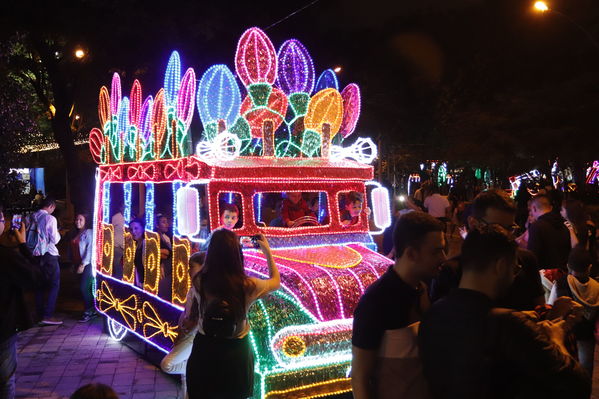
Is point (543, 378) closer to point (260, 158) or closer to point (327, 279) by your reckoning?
point (327, 279)

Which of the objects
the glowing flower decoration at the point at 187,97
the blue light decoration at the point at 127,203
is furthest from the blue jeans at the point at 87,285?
the glowing flower decoration at the point at 187,97

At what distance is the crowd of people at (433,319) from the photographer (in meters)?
2.38

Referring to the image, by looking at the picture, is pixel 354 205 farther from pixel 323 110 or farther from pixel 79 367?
pixel 79 367

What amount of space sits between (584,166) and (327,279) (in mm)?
31594

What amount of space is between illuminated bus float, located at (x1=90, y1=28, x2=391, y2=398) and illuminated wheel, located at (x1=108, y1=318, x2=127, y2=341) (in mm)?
199

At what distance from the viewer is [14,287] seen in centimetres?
456

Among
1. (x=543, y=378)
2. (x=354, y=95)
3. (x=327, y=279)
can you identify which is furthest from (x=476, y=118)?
(x=543, y=378)

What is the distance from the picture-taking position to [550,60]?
1109 inches

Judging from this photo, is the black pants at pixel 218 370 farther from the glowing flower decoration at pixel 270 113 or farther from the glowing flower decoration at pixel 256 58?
the glowing flower decoration at pixel 256 58

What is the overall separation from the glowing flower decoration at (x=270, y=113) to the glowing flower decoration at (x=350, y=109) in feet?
2.99

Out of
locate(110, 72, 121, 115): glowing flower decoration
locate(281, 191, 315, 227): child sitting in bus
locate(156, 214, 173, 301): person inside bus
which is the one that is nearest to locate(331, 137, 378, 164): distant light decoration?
locate(281, 191, 315, 227): child sitting in bus

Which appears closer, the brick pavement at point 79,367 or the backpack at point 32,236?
the brick pavement at point 79,367

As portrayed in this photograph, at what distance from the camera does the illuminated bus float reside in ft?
16.6

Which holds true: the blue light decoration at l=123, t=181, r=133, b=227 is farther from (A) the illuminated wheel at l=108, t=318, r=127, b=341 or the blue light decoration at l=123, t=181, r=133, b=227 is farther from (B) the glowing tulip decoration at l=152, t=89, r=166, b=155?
(A) the illuminated wheel at l=108, t=318, r=127, b=341
